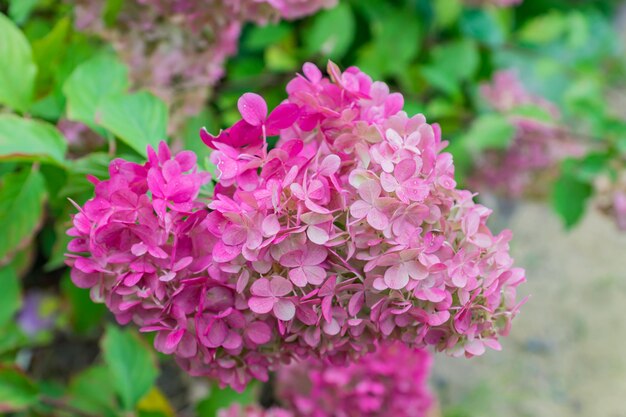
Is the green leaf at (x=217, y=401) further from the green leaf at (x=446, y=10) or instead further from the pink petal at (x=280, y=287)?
the green leaf at (x=446, y=10)

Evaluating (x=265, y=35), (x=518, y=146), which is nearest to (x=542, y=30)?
(x=518, y=146)

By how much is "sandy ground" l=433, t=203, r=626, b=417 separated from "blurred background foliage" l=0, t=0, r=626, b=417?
0.76 feet

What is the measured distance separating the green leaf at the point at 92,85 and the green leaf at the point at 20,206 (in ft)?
0.35

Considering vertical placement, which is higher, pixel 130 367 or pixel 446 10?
pixel 446 10

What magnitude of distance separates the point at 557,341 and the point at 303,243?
204cm

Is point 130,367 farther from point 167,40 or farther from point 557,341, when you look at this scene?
point 557,341

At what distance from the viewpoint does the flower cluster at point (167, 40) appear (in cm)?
90

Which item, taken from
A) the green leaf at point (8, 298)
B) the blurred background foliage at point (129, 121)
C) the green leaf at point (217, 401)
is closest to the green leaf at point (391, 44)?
the blurred background foliage at point (129, 121)

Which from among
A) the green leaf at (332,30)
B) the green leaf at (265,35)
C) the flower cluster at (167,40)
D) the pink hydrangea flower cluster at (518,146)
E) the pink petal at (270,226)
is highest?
the pink petal at (270,226)

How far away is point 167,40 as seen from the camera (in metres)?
0.96

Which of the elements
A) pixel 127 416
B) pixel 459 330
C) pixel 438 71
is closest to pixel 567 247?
pixel 438 71

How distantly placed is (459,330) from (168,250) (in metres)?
0.23

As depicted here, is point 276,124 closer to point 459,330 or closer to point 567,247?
point 459,330

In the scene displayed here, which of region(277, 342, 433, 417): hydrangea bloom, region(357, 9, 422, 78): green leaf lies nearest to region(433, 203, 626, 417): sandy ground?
region(277, 342, 433, 417): hydrangea bloom
